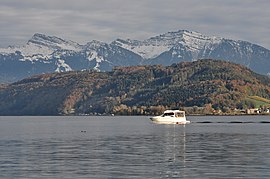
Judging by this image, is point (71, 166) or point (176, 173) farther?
point (71, 166)

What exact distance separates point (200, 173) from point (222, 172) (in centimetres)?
285

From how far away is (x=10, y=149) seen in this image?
114562 mm

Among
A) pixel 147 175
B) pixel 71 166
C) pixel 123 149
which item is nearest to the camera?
pixel 147 175

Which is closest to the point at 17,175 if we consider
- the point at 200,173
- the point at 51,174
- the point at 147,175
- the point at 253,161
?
the point at 51,174

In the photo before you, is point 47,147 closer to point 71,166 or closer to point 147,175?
point 71,166

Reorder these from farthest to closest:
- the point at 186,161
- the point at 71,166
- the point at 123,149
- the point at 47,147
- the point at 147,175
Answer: the point at 47,147 < the point at 123,149 < the point at 186,161 < the point at 71,166 < the point at 147,175

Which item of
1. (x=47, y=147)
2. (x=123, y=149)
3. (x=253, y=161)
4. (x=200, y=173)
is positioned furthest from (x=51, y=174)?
(x=47, y=147)

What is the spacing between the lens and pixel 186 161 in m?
89.0

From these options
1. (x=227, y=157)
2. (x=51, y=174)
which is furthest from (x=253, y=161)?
(x=51, y=174)

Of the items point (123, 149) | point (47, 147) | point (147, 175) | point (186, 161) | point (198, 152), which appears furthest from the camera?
point (47, 147)

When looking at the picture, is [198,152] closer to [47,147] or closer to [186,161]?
[186,161]

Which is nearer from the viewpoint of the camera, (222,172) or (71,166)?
(222,172)

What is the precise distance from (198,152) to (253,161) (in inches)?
701

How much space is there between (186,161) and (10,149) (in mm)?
39552
